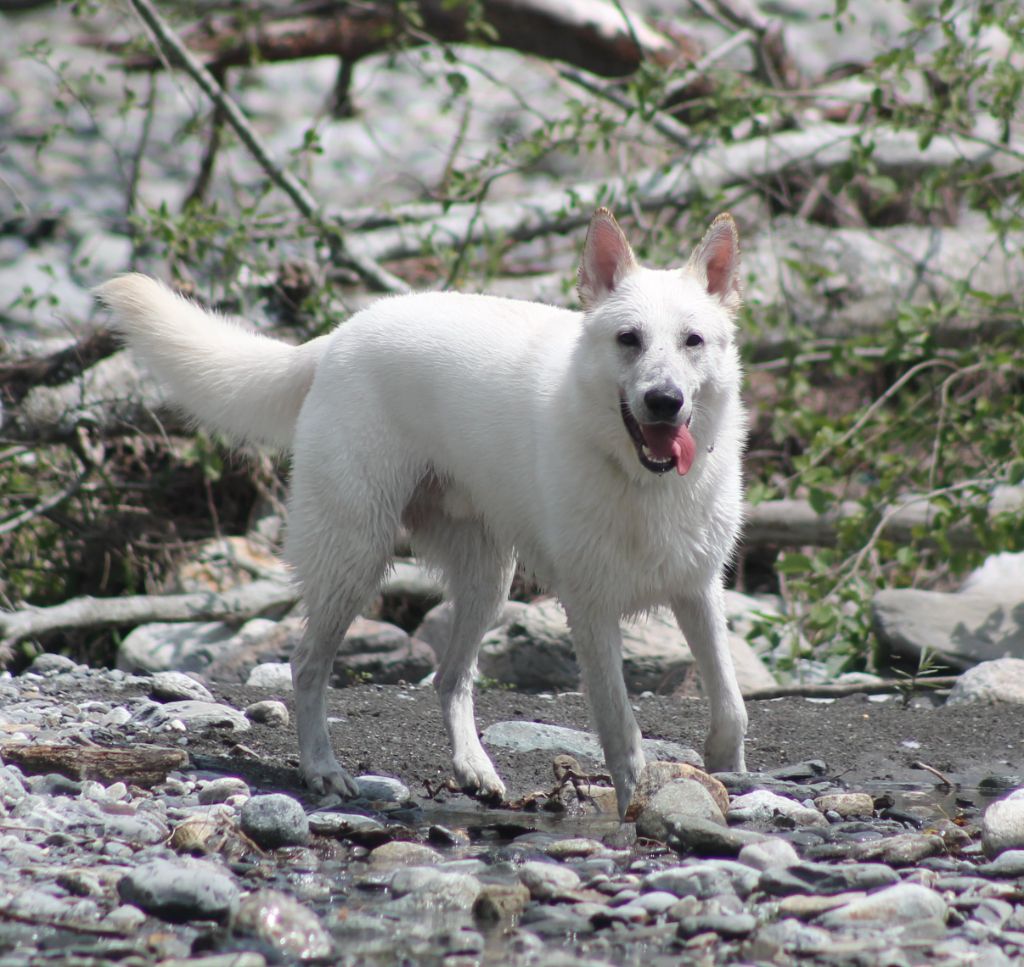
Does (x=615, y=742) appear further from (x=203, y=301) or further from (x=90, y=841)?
(x=203, y=301)

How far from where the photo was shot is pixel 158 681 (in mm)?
5770

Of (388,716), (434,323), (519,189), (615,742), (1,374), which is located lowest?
(388,716)

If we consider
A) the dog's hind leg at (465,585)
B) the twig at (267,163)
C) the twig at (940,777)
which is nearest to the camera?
the twig at (940,777)

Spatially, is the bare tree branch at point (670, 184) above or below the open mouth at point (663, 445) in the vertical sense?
above

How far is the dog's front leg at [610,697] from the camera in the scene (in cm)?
431

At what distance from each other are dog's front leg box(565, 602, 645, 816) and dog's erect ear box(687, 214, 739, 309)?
1.18 meters

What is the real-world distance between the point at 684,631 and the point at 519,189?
12062 mm

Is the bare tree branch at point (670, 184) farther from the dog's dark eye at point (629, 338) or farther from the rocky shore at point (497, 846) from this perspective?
the dog's dark eye at point (629, 338)

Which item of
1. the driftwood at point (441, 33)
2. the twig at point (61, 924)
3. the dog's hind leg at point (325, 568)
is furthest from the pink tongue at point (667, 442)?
the driftwood at point (441, 33)

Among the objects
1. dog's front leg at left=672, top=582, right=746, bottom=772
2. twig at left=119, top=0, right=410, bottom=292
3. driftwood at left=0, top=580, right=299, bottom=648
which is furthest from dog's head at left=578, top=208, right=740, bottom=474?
twig at left=119, top=0, right=410, bottom=292

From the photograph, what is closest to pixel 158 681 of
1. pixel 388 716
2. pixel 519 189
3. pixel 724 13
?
pixel 388 716

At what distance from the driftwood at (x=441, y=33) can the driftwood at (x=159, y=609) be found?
162 inches

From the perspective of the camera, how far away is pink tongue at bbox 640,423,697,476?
13.6 feet

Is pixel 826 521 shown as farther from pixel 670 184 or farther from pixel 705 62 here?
pixel 705 62
